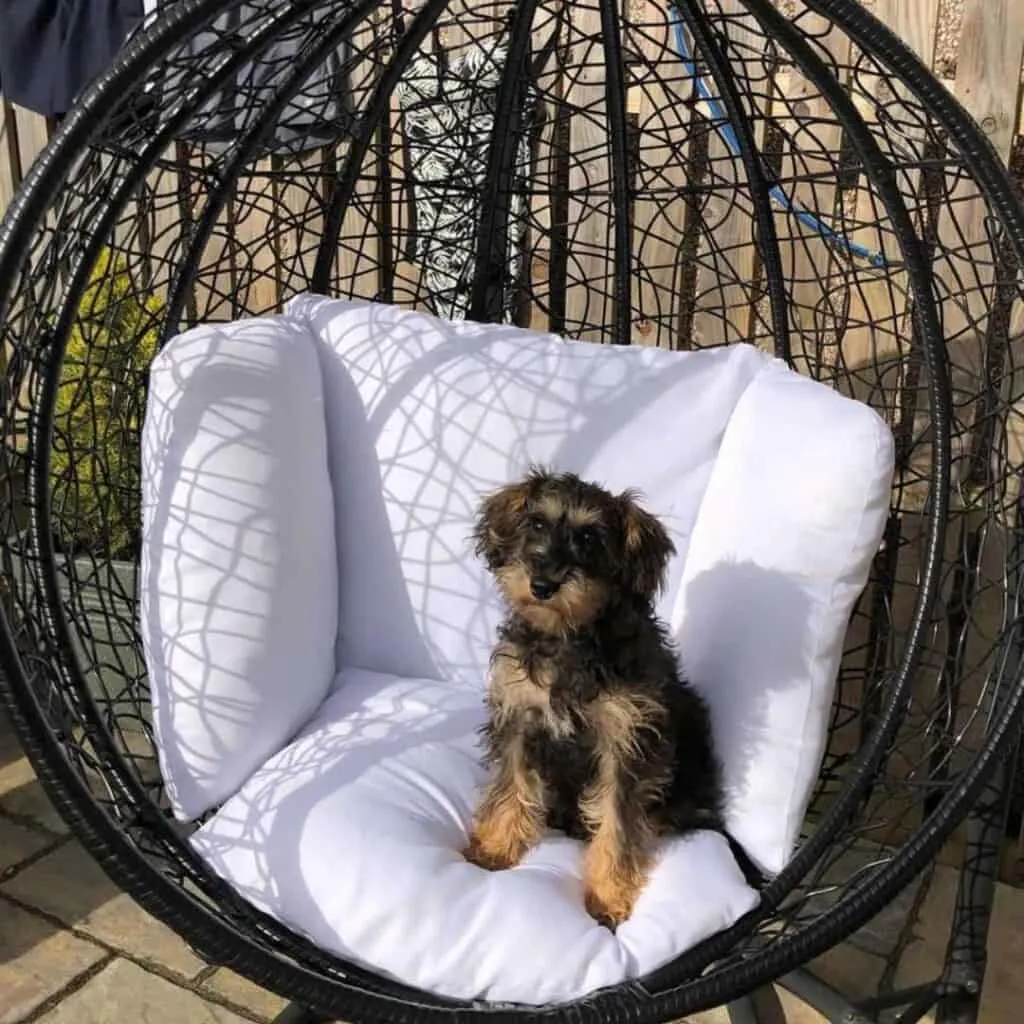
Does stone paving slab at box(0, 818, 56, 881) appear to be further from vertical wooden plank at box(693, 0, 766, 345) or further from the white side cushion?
vertical wooden plank at box(693, 0, 766, 345)

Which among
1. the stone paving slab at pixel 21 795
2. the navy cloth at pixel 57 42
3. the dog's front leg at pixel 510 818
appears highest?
the navy cloth at pixel 57 42

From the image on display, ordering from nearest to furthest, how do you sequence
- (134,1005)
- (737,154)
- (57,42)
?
(134,1005) < (737,154) < (57,42)

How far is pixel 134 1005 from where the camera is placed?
2.34 metres

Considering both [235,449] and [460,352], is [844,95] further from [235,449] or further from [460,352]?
[235,449]

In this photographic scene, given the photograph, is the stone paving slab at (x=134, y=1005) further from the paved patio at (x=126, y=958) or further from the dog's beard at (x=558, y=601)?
the dog's beard at (x=558, y=601)

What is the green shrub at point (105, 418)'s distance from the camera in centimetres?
200

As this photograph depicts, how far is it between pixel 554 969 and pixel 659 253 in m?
1.89

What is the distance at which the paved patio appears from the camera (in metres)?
2.34

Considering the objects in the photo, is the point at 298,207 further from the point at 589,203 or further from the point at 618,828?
the point at 618,828

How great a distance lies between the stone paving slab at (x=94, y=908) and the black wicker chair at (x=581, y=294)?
37cm

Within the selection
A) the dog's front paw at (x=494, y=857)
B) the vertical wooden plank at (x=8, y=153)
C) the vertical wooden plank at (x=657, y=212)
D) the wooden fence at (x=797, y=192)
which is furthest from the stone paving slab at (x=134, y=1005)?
the vertical wooden plank at (x=8, y=153)

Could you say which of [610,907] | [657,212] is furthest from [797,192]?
[610,907]

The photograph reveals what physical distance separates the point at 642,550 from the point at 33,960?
1652mm

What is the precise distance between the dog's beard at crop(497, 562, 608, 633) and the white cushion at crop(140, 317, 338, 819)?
0.52 metres
